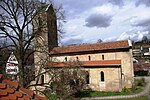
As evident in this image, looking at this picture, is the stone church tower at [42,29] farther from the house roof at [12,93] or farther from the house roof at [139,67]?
the house roof at [139,67]

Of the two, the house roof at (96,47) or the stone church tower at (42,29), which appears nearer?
the stone church tower at (42,29)

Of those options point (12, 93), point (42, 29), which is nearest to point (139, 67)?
point (42, 29)

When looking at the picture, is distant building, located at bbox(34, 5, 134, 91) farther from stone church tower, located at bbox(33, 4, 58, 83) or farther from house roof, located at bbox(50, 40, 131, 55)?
stone church tower, located at bbox(33, 4, 58, 83)

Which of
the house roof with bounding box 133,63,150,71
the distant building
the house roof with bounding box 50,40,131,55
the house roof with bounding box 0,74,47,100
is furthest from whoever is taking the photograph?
the house roof with bounding box 133,63,150,71

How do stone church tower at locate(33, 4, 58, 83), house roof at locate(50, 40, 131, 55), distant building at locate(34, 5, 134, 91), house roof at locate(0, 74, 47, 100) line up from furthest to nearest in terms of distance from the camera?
house roof at locate(50, 40, 131, 55) < distant building at locate(34, 5, 134, 91) < stone church tower at locate(33, 4, 58, 83) < house roof at locate(0, 74, 47, 100)

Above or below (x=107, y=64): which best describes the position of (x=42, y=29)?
above

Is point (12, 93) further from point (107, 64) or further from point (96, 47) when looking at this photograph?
point (96, 47)

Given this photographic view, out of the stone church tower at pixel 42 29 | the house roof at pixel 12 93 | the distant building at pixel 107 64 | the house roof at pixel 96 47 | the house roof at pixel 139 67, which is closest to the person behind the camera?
the house roof at pixel 12 93

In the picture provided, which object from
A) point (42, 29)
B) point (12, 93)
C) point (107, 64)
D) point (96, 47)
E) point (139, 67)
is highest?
point (96, 47)

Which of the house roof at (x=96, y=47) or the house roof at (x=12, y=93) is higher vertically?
the house roof at (x=96, y=47)

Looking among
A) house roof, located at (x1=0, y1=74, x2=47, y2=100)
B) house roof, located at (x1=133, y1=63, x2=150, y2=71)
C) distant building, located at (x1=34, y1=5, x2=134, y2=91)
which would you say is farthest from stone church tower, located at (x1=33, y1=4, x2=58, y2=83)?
house roof, located at (x1=133, y1=63, x2=150, y2=71)

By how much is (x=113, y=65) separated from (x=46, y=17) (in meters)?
19.5

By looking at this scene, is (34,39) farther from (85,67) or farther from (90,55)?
(90,55)

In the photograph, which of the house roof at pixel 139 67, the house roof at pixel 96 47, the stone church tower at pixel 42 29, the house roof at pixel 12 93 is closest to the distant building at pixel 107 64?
the house roof at pixel 96 47
